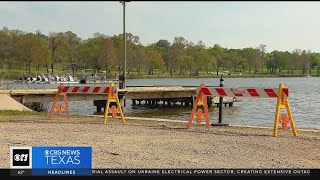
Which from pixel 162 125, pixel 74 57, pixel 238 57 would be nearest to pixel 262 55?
pixel 238 57

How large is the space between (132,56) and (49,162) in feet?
356

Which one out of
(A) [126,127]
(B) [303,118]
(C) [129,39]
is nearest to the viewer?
(A) [126,127]

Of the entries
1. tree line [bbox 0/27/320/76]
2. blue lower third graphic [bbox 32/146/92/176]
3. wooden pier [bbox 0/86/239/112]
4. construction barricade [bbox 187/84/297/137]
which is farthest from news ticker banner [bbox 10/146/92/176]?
tree line [bbox 0/27/320/76]

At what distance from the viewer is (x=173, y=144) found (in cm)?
1034

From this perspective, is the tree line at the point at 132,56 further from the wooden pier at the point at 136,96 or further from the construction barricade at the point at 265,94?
the construction barricade at the point at 265,94

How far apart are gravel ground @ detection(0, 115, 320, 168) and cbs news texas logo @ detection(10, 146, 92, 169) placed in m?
0.45

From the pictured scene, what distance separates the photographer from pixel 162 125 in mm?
14648

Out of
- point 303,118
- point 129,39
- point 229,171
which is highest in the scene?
point 129,39

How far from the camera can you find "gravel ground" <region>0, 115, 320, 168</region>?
828 centimetres

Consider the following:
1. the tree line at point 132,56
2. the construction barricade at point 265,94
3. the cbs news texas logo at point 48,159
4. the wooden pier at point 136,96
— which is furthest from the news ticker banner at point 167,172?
the tree line at point 132,56

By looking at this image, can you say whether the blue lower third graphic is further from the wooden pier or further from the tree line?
the tree line

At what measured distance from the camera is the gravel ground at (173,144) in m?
8.28

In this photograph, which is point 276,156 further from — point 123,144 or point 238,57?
point 238,57

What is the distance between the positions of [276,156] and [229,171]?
86.0 inches
